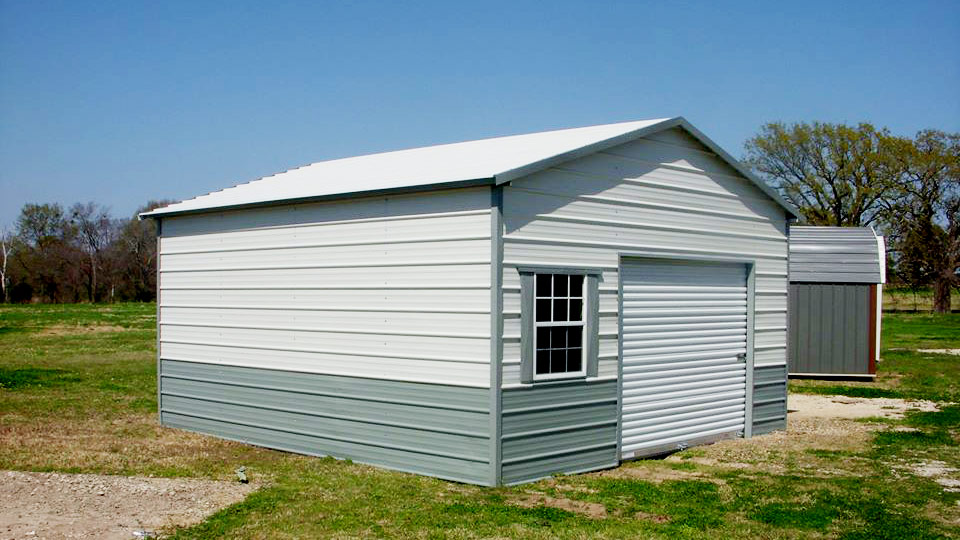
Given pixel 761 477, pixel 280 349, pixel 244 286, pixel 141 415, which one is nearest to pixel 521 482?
pixel 761 477

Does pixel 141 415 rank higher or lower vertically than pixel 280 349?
lower

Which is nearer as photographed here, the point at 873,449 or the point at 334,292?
the point at 334,292

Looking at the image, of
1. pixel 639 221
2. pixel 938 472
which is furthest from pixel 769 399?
pixel 639 221

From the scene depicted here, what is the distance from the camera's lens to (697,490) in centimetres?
1003

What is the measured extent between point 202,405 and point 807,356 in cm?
1423

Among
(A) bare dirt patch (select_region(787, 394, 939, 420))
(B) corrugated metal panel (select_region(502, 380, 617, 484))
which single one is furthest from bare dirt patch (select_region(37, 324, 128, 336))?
(B) corrugated metal panel (select_region(502, 380, 617, 484))

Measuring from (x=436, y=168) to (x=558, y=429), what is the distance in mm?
3336

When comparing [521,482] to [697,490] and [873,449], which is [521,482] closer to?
[697,490]

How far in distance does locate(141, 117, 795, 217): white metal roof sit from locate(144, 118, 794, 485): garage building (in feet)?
0.16

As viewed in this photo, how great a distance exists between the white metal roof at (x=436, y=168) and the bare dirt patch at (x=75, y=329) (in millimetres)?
21615

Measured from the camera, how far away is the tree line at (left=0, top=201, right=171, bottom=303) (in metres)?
72.0

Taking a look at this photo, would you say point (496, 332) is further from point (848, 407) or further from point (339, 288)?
point (848, 407)

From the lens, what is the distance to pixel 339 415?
11.6 m

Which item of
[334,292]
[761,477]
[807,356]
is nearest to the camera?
[761,477]
